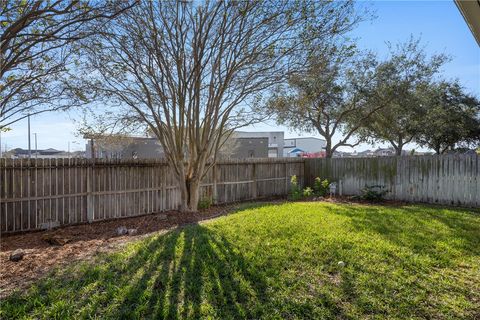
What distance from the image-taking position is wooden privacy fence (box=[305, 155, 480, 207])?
8.95 m

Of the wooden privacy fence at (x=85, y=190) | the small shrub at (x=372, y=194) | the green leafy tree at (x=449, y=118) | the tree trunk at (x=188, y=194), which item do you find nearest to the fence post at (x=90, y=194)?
the wooden privacy fence at (x=85, y=190)

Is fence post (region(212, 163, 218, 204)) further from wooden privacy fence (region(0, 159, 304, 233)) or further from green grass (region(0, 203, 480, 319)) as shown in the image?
green grass (region(0, 203, 480, 319))

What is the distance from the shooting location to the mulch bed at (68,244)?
3.71 meters

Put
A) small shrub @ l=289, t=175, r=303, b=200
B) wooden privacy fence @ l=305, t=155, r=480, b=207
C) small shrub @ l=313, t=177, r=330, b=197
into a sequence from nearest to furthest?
wooden privacy fence @ l=305, t=155, r=480, b=207, small shrub @ l=289, t=175, r=303, b=200, small shrub @ l=313, t=177, r=330, b=197

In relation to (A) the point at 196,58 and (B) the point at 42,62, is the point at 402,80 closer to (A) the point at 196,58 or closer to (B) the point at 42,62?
(A) the point at 196,58

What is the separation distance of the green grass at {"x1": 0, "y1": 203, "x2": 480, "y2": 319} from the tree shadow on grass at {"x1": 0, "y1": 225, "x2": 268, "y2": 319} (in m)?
0.01

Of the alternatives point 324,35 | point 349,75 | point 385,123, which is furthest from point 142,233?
point 385,123

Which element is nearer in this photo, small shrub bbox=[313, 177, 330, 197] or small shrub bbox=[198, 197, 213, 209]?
small shrub bbox=[198, 197, 213, 209]

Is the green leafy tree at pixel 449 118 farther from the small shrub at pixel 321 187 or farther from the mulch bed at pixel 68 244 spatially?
the mulch bed at pixel 68 244

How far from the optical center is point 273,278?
11.6 feet

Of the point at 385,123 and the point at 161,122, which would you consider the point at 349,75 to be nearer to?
the point at 385,123

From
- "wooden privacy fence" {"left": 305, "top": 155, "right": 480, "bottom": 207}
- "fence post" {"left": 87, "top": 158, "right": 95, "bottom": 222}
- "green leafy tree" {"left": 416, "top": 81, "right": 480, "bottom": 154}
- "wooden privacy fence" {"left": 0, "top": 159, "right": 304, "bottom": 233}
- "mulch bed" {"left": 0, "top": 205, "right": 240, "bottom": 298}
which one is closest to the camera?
"mulch bed" {"left": 0, "top": 205, "right": 240, "bottom": 298}

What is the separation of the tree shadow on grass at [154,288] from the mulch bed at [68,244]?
386 mm

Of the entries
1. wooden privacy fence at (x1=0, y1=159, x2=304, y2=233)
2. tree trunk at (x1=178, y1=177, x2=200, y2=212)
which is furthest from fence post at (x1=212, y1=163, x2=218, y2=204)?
tree trunk at (x1=178, y1=177, x2=200, y2=212)
